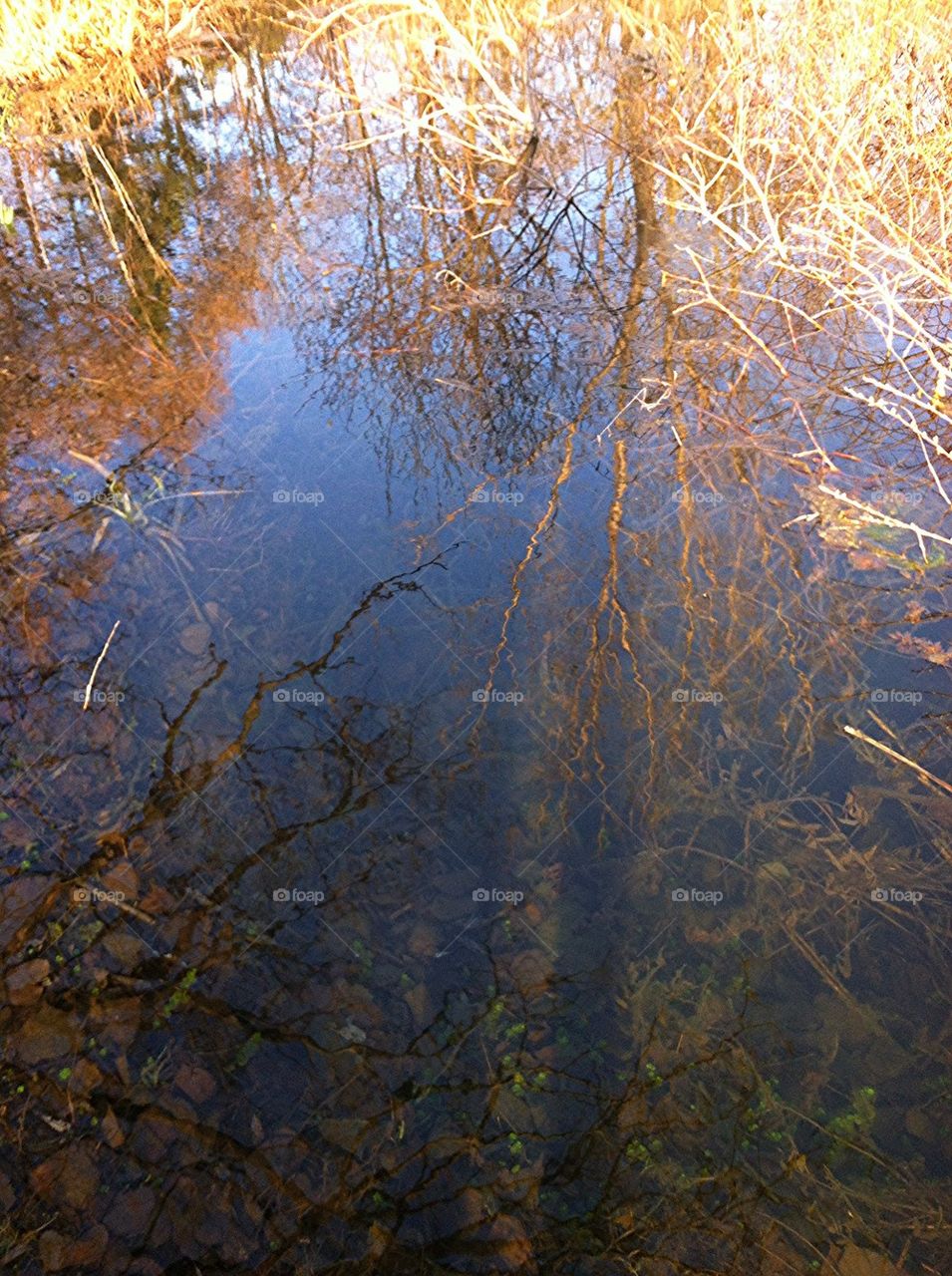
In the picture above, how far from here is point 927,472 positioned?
3.27 metres

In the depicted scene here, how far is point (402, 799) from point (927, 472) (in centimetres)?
223

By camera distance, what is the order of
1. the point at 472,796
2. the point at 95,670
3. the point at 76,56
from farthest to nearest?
the point at 76,56
the point at 95,670
the point at 472,796

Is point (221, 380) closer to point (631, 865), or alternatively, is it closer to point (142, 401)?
point (142, 401)

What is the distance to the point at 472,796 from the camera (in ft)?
7.92

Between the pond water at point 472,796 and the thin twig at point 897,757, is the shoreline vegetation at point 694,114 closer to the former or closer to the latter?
the pond water at point 472,796

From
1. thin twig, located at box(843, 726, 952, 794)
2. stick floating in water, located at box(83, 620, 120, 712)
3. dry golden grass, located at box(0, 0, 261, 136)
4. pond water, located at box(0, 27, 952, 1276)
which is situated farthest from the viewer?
dry golden grass, located at box(0, 0, 261, 136)

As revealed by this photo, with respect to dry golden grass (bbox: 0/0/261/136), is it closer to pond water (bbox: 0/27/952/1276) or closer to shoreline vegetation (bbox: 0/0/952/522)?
shoreline vegetation (bbox: 0/0/952/522)

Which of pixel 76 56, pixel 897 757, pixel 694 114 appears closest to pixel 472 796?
pixel 897 757

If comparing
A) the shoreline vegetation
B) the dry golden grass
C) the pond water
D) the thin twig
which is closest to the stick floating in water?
the pond water

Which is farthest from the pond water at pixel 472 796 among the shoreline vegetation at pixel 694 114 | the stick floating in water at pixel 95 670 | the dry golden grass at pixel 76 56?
the dry golden grass at pixel 76 56

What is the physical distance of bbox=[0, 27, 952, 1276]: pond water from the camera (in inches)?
69.9

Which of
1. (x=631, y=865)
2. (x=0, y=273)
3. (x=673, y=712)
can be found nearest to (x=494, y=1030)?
(x=631, y=865)

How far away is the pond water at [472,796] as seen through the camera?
1775 mm

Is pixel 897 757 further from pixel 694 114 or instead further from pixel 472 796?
pixel 694 114
